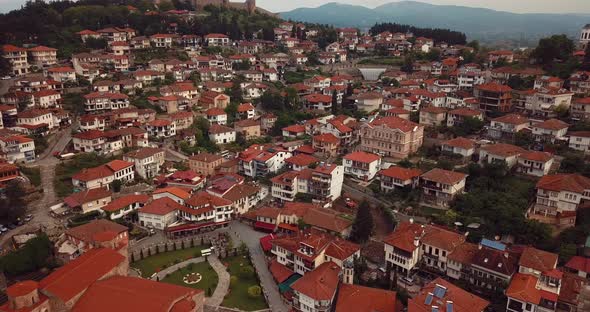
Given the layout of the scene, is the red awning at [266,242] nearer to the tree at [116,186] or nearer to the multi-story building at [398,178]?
the multi-story building at [398,178]

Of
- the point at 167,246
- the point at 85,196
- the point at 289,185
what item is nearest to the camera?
the point at 167,246

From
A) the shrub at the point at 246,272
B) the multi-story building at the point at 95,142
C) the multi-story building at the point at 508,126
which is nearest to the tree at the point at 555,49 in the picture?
the multi-story building at the point at 508,126

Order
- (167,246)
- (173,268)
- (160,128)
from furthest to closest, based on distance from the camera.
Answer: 1. (160,128)
2. (167,246)
3. (173,268)

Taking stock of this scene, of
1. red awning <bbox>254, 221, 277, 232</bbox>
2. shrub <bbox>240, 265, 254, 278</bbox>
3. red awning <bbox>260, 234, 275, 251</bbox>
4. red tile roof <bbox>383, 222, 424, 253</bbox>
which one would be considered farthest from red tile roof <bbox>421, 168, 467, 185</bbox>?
shrub <bbox>240, 265, 254, 278</bbox>

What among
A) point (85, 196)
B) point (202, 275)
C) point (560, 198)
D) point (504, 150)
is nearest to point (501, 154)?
point (504, 150)

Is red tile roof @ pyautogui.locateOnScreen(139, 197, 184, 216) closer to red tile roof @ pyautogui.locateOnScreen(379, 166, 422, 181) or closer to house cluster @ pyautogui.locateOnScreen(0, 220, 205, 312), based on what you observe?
house cluster @ pyautogui.locateOnScreen(0, 220, 205, 312)

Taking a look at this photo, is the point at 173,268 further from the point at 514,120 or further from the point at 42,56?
the point at 42,56
